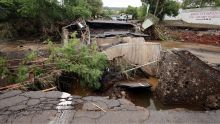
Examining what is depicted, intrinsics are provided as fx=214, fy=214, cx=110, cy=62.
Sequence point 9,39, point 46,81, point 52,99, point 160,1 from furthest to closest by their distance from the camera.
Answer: point 160,1, point 9,39, point 46,81, point 52,99

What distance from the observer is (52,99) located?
4.16 meters

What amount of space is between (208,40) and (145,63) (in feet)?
36.5

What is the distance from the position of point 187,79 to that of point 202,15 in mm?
19121

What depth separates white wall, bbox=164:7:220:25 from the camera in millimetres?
19672

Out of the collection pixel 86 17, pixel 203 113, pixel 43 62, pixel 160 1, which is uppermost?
pixel 160 1

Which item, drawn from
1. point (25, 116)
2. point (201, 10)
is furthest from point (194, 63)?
point (201, 10)

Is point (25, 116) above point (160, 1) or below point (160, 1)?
below

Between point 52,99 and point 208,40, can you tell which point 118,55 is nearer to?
point 52,99

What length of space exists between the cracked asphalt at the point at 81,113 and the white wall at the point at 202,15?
18.2m

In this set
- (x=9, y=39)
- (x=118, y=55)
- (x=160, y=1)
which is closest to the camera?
(x=118, y=55)

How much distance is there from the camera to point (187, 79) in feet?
15.7

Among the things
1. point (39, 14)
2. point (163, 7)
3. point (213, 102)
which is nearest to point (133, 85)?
point (213, 102)

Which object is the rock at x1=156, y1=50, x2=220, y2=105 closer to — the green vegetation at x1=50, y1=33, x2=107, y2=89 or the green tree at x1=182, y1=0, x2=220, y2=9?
the green vegetation at x1=50, y1=33, x2=107, y2=89

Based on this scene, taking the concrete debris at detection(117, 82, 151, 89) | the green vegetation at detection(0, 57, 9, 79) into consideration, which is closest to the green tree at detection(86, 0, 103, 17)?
the green vegetation at detection(0, 57, 9, 79)
